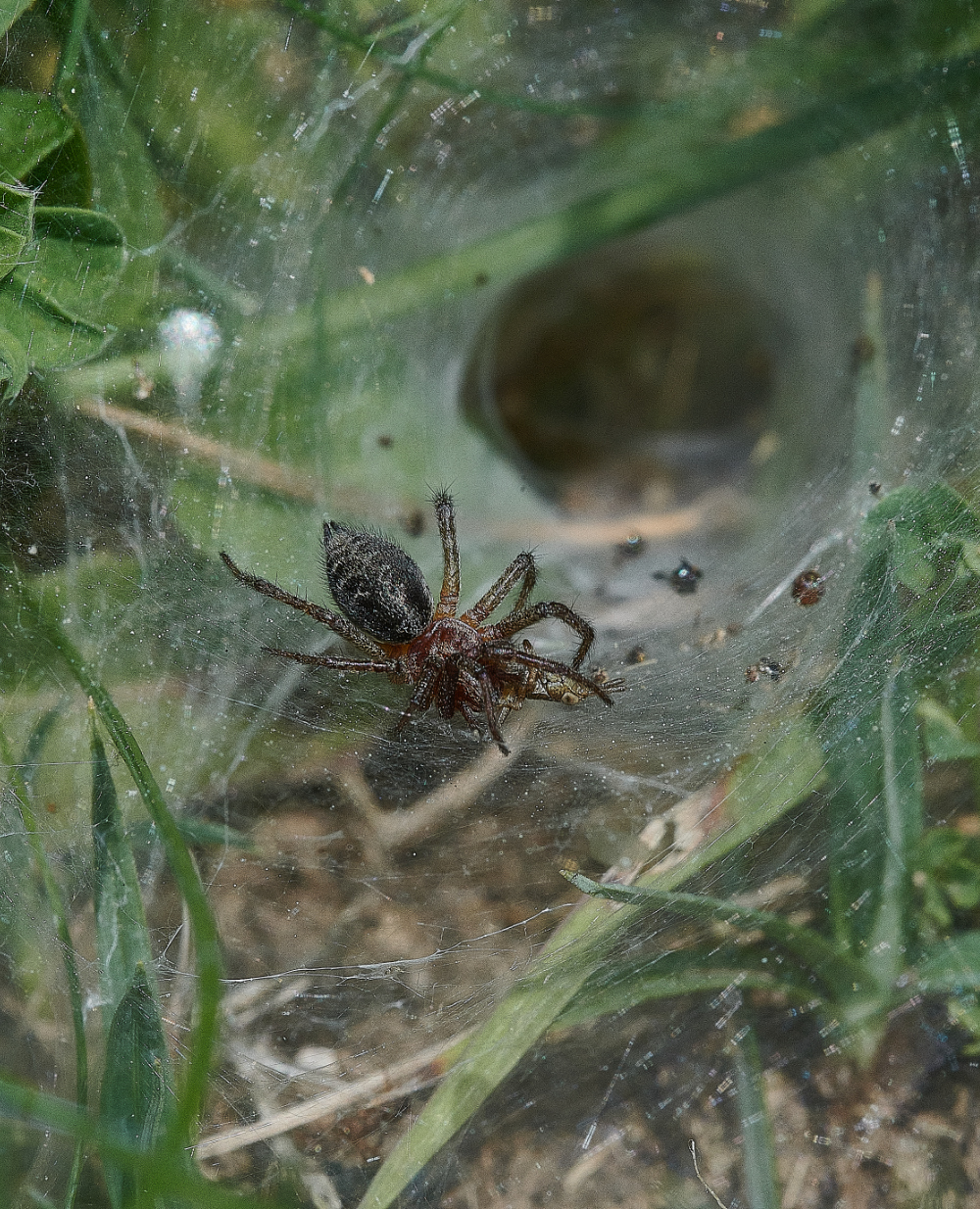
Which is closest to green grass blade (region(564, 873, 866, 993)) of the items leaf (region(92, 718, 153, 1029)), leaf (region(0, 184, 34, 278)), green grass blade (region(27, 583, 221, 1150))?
green grass blade (region(27, 583, 221, 1150))

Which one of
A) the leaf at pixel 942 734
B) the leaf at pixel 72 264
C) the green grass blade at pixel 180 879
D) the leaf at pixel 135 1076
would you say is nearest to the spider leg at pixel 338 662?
the green grass blade at pixel 180 879

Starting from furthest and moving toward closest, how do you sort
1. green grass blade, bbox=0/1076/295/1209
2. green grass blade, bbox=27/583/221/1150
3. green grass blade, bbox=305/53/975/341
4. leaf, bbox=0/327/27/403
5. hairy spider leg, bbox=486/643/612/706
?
1. green grass blade, bbox=305/53/975/341
2. hairy spider leg, bbox=486/643/612/706
3. leaf, bbox=0/327/27/403
4. green grass blade, bbox=27/583/221/1150
5. green grass blade, bbox=0/1076/295/1209

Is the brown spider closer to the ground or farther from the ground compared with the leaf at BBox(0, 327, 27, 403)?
closer to the ground

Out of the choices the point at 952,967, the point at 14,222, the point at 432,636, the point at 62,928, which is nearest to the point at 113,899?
the point at 62,928

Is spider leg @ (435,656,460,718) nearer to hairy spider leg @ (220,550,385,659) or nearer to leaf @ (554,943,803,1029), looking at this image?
hairy spider leg @ (220,550,385,659)

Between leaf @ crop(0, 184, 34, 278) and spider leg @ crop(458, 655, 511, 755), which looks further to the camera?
spider leg @ crop(458, 655, 511, 755)

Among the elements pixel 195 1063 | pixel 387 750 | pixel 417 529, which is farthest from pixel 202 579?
pixel 195 1063

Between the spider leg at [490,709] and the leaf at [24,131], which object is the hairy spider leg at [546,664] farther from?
the leaf at [24,131]
